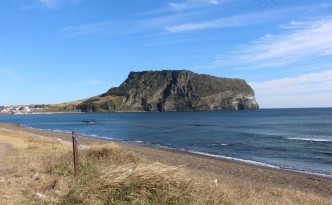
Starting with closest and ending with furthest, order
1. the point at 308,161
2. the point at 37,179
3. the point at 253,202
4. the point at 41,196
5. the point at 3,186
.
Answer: the point at 41,196, the point at 253,202, the point at 3,186, the point at 37,179, the point at 308,161

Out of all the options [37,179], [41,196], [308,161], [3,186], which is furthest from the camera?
[308,161]

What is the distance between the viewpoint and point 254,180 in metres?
19.5

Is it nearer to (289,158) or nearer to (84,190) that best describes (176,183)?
(84,190)

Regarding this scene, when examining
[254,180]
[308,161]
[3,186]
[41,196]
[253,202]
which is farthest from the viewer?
[308,161]

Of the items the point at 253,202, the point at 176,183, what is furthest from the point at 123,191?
the point at 253,202

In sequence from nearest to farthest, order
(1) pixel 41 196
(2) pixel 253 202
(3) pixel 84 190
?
(3) pixel 84 190 < (1) pixel 41 196 < (2) pixel 253 202

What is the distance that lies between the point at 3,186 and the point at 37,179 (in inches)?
38.5

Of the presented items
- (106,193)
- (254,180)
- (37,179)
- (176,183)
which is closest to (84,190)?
(106,193)

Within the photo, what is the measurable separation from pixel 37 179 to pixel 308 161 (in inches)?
934

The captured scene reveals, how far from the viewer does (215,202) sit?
7.15 metres

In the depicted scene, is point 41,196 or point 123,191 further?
point 41,196

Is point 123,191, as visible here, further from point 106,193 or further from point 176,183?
point 176,183

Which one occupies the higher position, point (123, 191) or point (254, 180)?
point (123, 191)

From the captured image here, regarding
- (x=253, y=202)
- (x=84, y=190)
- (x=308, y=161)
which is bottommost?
(x=308, y=161)
